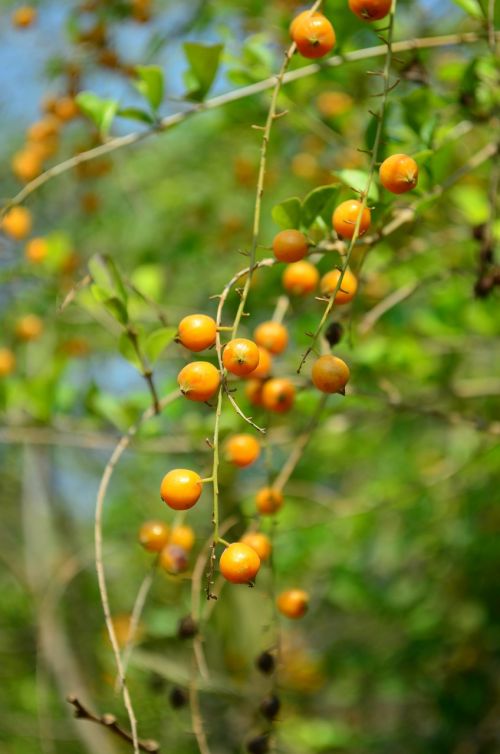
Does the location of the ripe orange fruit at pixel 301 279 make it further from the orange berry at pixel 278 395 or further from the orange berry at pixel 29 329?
the orange berry at pixel 29 329

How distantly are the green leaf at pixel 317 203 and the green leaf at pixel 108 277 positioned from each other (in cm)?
35

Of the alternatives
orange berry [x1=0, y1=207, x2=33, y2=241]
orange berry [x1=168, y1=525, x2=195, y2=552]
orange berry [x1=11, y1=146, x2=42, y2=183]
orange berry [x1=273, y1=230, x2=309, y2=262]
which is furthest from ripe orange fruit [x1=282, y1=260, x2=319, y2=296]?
orange berry [x1=11, y1=146, x2=42, y2=183]

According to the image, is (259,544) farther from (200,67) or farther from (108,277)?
(200,67)

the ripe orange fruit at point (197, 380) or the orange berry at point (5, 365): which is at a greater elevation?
the ripe orange fruit at point (197, 380)

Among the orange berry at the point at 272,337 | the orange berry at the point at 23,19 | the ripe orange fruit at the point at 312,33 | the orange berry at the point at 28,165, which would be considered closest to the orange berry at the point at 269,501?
the orange berry at the point at 272,337

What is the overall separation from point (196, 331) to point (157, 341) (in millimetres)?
419

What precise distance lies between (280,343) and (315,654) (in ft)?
9.97

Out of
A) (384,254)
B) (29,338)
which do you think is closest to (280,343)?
(384,254)

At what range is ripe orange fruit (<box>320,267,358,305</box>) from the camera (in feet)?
3.54

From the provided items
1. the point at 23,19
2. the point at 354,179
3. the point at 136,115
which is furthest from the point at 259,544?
the point at 23,19

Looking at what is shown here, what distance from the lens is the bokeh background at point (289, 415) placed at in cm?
183

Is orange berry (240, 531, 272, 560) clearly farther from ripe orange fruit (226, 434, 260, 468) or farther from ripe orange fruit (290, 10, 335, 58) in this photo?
ripe orange fruit (290, 10, 335, 58)

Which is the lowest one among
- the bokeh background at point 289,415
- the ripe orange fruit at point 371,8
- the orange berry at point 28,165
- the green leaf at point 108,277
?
the bokeh background at point 289,415

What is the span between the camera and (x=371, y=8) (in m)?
0.99
